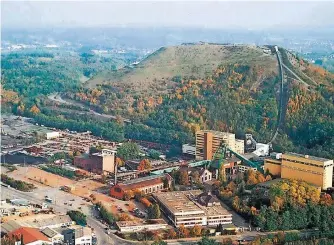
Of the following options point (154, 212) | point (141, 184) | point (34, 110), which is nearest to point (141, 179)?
point (141, 184)

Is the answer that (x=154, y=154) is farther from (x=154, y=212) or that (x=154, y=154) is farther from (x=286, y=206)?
(x=286, y=206)

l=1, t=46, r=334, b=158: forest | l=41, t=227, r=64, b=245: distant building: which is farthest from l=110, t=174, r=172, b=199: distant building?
l=1, t=46, r=334, b=158: forest

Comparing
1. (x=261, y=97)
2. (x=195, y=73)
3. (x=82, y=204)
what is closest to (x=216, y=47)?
(x=195, y=73)

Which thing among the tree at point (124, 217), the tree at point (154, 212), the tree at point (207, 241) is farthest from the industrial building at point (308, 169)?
the tree at point (124, 217)

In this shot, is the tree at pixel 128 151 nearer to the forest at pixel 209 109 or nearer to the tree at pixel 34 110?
the forest at pixel 209 109

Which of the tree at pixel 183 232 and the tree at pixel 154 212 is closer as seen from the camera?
the tree at pixel 183 232

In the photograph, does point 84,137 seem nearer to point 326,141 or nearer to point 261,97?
point 261,97
